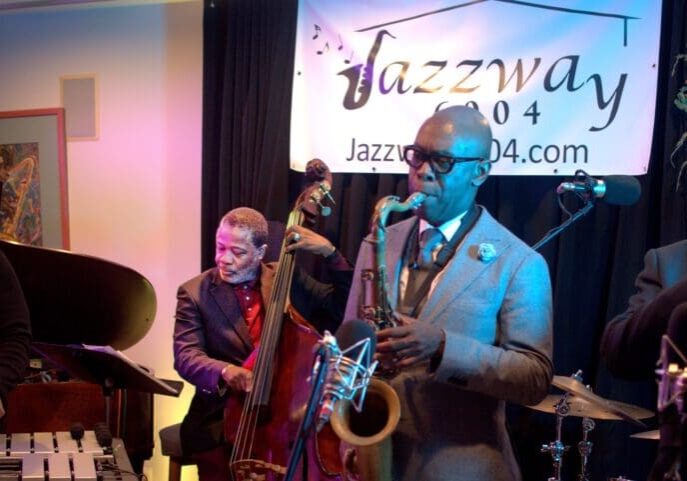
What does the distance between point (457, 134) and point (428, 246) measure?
30 cm

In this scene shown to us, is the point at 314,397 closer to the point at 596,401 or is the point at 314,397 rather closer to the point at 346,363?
the point at 346,363

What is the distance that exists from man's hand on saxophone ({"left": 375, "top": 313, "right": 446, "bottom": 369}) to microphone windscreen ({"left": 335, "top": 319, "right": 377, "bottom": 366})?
25 centimetres

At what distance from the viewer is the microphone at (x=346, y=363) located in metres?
1.40

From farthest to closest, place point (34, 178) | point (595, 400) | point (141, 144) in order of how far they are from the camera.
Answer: point (34, 178) → point (141, 144) → point (595, 400)

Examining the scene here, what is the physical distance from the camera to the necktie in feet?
6.86

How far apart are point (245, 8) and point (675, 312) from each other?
3.09m

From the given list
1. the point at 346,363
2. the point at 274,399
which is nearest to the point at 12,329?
the point at 274,399

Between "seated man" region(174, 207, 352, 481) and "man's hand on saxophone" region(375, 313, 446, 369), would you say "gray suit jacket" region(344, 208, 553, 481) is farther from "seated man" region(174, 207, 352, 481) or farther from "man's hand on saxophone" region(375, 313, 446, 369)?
"seated man" region(174, 207, 352, 481)

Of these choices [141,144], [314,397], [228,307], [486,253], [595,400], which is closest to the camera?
[314,397]

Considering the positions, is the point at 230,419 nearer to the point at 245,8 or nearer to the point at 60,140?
the point at 245,8

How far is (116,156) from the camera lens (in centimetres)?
444

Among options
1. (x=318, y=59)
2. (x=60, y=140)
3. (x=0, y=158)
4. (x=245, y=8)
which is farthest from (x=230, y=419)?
(x=0, y=158)

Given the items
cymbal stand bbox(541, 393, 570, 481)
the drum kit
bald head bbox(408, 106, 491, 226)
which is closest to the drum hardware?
the drum kit

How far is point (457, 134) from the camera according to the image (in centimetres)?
202
